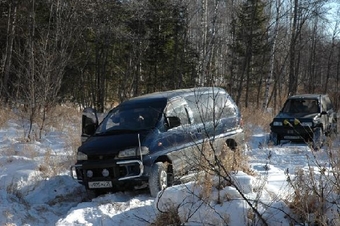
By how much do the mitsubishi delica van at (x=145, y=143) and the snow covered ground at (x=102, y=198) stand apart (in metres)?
0.37

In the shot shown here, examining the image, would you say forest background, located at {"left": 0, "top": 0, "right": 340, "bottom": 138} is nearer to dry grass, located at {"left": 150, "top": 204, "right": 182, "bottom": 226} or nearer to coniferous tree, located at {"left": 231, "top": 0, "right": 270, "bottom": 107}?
coniferous tree, located at {"left": 231, "top": 0, "right": 270, "bottom": 107}

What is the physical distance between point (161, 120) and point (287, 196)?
3.39 meters

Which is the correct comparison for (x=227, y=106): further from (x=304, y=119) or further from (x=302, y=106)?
(x=302, y=106)

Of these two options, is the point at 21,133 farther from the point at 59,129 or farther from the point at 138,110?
the point at 138,110

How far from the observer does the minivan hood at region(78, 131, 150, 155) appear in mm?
7402

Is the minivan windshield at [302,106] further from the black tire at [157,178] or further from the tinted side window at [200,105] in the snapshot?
the black tire at [157,178]

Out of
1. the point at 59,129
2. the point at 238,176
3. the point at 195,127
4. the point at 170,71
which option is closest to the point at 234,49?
the point at 170,71

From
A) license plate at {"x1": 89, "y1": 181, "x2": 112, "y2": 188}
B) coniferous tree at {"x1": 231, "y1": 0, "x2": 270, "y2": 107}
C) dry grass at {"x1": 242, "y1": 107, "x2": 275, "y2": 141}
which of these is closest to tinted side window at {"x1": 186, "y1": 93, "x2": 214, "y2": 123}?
license plate at {"x1": 89, "y1": 181, "x2": 112, "y2": 188}

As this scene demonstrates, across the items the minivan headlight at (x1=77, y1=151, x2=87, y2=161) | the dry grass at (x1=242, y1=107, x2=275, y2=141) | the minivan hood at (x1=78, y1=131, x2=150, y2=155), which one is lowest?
the dry grass at (x1=242, y1=107, x2=275, y2=141)

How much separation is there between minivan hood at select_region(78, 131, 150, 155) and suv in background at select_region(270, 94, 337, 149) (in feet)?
25.7

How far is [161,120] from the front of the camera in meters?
8.02

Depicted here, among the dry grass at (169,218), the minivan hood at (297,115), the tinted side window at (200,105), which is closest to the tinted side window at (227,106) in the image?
the tinted side window at (200,105)

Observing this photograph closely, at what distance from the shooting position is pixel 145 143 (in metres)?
7.45

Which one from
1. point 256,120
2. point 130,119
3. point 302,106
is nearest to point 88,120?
point 130,119
